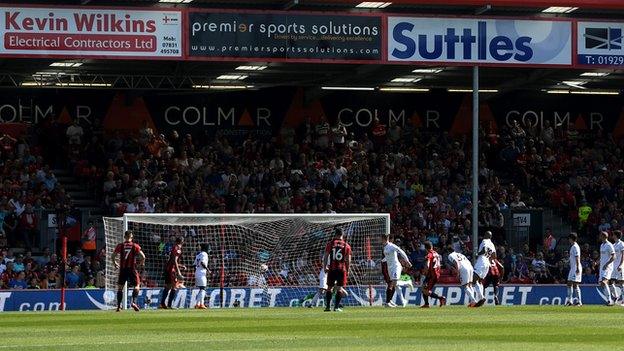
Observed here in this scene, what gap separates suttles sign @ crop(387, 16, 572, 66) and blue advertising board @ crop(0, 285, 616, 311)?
19.9 feet

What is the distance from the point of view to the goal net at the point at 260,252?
1401 inches

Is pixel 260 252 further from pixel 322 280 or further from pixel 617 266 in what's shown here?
pixel 617 266

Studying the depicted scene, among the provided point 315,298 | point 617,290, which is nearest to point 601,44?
point 617,290

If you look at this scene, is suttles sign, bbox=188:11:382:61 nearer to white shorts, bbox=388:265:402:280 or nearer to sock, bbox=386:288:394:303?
white shorts, bbox=388:265:402:280

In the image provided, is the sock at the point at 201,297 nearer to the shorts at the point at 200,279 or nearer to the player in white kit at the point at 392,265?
the shorts at the point at 200,279

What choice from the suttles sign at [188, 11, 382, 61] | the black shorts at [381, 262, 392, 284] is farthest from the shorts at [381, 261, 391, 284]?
the suttles sign at [188, 11, 382, 61]

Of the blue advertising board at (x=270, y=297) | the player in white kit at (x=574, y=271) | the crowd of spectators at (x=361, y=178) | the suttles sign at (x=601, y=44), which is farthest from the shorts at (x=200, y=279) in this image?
the suttles sign at (x=601, y=44)

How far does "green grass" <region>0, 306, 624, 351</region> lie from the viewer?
18.2m

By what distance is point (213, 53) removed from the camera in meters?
36.8

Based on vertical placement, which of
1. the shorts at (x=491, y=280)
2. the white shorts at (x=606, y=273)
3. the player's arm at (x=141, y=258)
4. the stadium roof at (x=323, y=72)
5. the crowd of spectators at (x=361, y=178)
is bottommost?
the shorts at (x=491, y=280)

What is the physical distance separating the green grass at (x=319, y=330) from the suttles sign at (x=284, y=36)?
30.2 ft

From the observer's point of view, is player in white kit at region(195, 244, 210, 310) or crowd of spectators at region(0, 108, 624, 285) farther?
crowd of spectators at region(0, 108, 624, 285)

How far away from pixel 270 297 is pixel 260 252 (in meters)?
1.38

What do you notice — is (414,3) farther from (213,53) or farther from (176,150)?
(176,150)
